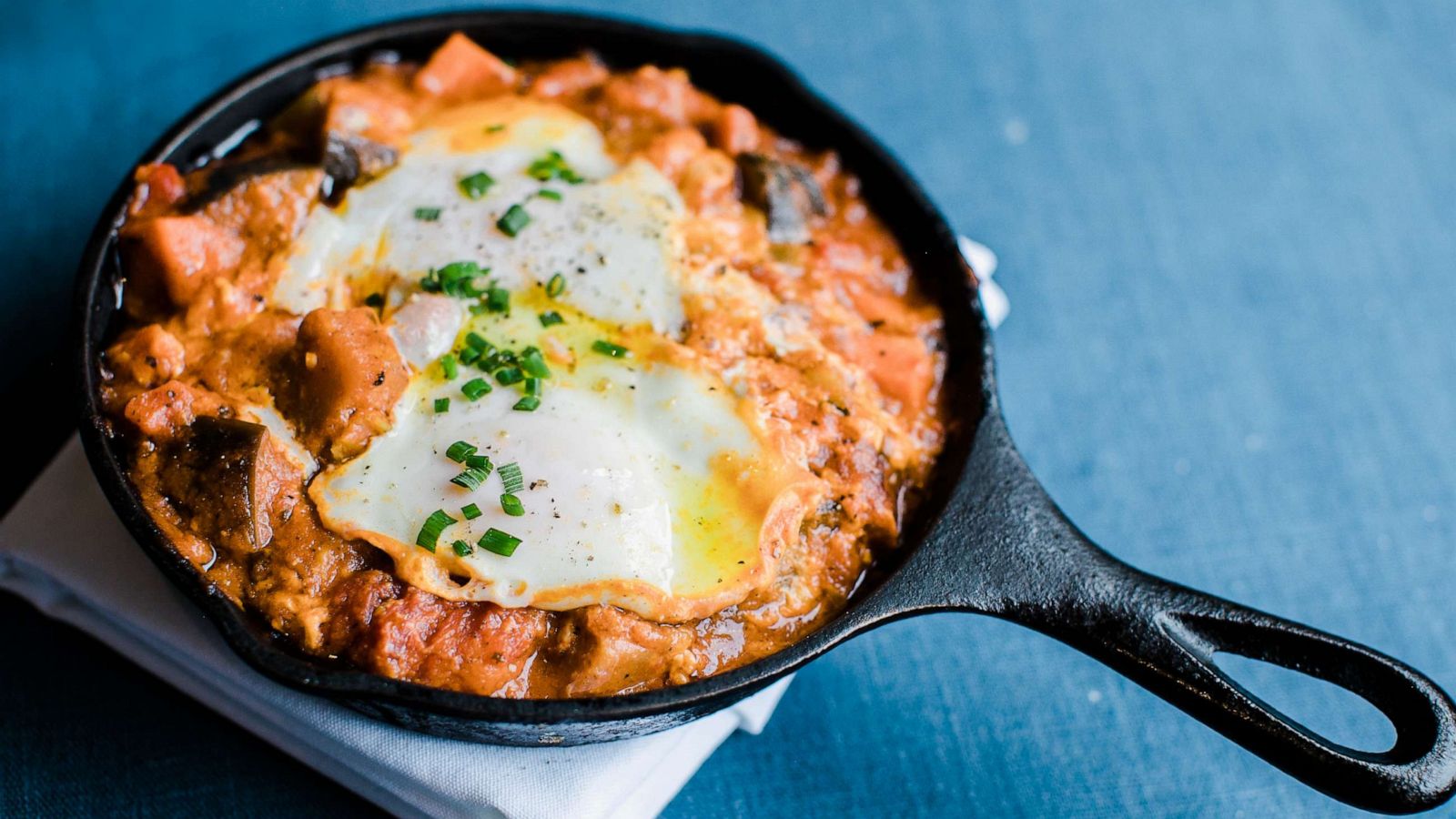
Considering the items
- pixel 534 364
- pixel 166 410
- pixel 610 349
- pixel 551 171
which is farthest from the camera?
pixel 551 171

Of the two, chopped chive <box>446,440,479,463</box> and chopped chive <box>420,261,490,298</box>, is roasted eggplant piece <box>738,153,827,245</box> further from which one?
chopped chive <box>446,440,479,463</box>

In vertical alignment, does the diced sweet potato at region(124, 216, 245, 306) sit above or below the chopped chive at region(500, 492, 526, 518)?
above

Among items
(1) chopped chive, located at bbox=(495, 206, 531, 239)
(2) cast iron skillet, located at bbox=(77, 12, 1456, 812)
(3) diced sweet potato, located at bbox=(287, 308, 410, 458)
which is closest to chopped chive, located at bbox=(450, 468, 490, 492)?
(3) diced sweet potato, located at bbox=(287, 308, 410, 458)

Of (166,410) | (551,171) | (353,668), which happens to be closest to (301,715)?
(353,668)

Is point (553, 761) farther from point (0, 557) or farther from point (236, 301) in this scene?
point (0, 557)

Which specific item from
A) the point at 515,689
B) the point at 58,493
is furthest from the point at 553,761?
the point at 58,493

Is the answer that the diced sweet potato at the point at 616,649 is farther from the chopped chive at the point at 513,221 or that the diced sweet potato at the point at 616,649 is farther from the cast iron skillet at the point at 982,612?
the chopped chive at the point at 513,221

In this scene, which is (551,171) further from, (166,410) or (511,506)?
(166,410)
